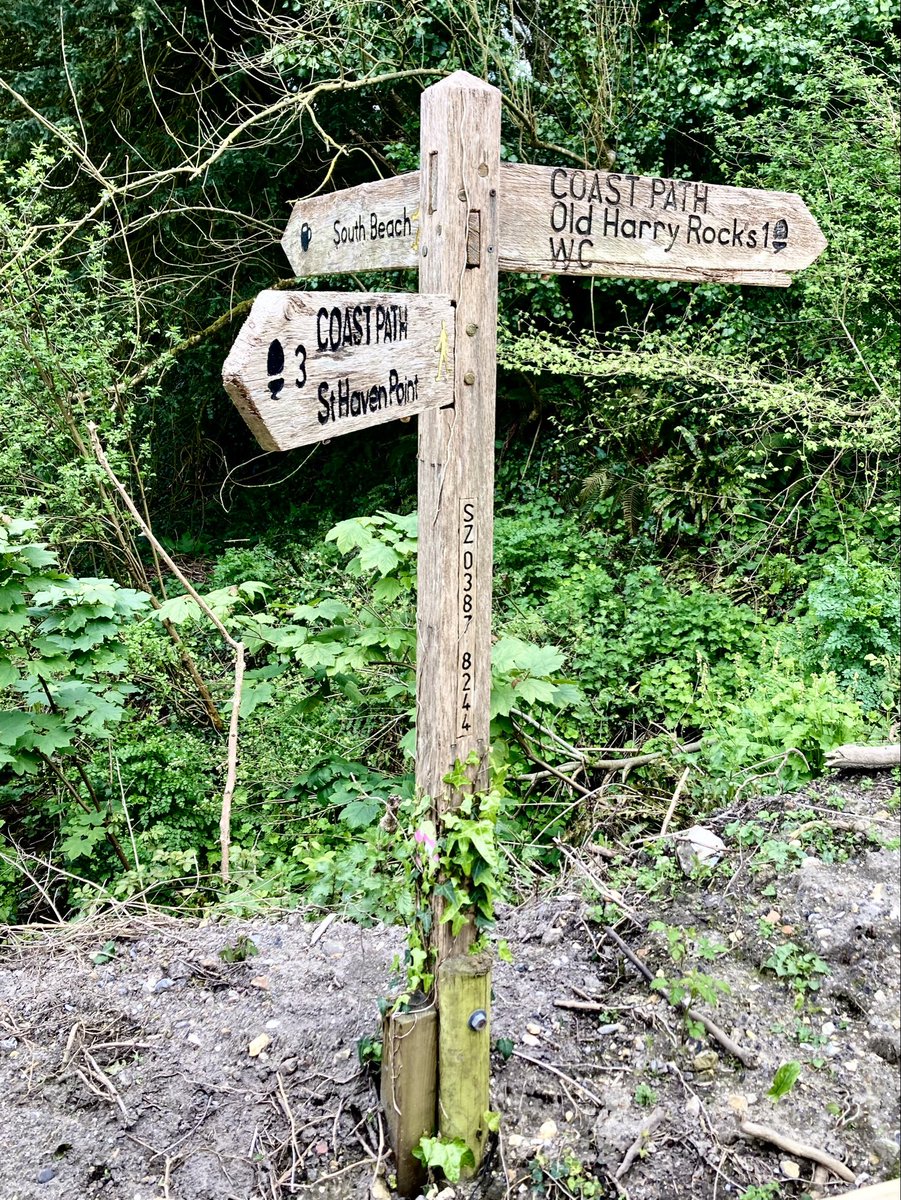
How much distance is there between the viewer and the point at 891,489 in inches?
218

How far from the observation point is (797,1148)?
2221 millimetres

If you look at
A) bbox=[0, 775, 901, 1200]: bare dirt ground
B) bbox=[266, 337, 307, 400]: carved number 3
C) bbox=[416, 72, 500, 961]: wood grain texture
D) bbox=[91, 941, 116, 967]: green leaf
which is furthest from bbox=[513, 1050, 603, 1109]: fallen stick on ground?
bbox=[266, 337, 307, 400]: carved number 3

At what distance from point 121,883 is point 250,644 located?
120 centimetres

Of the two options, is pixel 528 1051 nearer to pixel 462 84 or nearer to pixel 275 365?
pixel 275 365

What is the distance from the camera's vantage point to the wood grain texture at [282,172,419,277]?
2072 millimetres

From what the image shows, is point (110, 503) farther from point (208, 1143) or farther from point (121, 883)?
point (208, 1143)

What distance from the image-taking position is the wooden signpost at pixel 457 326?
6.26ft

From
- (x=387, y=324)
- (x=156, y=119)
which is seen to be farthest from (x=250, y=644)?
(x=156, y=119)

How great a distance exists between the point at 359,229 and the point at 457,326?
0.44 metres

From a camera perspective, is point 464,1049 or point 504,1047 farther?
point 504,1047

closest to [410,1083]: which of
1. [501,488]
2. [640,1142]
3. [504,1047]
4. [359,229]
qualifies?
[504,1047]

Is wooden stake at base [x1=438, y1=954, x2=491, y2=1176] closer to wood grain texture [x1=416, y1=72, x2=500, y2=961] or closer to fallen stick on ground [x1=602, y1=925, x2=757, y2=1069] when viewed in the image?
wood grain texture [x1=416, y1=72, x2=500, y2=961]

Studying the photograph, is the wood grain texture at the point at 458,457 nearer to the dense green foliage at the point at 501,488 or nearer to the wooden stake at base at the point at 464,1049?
the wooden stake at base at the point at 464,1049

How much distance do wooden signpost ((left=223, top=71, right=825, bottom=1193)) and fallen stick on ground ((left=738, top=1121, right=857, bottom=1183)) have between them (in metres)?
0.67
